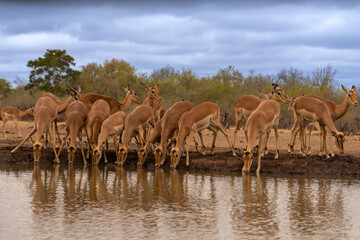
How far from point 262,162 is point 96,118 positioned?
214 inches

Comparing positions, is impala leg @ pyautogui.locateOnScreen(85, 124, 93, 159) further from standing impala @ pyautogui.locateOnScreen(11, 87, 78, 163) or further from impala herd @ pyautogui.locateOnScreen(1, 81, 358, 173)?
standing impala @ pyautogui.locateOnScreen(11, 87, 78, 163)

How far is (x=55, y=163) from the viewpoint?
57.3 feet

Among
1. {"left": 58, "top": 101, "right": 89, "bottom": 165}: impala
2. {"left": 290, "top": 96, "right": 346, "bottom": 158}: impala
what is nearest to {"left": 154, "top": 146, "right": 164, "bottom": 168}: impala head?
{"left": 58, "top": 101, "right": 89, "bottom": 165}: impala

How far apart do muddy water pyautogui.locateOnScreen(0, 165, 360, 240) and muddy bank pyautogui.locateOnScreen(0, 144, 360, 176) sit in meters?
0.89

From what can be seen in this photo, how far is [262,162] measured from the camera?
16.4 m

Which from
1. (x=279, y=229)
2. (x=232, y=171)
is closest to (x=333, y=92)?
(x=232, y=171)

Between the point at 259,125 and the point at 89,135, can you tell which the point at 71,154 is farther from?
the point at 259,125

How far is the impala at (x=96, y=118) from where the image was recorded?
17594mm

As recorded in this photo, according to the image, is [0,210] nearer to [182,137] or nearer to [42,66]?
[182,137]

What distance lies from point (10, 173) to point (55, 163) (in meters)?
2.53

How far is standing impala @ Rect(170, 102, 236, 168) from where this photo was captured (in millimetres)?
16406

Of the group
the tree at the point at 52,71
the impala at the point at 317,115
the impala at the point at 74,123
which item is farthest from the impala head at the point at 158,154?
the tree at the point at 52,71

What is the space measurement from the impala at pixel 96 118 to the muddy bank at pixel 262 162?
73 cm

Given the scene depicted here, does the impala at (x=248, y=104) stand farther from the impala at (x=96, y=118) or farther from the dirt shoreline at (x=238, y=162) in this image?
the impala at (x=96, y=118)
